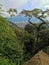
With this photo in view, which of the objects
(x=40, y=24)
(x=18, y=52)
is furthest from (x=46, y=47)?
(x=18, y=52)

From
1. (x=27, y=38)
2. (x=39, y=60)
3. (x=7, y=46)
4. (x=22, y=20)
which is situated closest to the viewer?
(x=7, y=46)

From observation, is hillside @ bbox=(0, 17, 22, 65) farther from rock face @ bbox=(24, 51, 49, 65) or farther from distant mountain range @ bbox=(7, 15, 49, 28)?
distant mountain range @ bbox=(7, 15, 49, 28)

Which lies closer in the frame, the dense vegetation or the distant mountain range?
the dense vegetation

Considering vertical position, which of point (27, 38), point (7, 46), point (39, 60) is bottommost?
point (27, 38)

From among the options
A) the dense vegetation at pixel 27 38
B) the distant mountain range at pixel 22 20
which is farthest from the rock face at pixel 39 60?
the distant mountain range at pixel 22 20

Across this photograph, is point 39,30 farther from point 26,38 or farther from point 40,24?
point 26,38

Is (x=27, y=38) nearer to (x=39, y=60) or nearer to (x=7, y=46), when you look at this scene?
(x=39, y=60)

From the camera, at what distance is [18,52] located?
732cm

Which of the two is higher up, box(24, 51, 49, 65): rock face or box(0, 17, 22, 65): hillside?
box(0, 17, 22, 65): hillside

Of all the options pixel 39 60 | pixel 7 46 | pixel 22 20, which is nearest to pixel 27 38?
pixel 22 20

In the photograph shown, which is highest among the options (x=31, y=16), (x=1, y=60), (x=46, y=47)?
(x=1, y=60)

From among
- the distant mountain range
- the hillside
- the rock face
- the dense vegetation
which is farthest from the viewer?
the distant mountain range

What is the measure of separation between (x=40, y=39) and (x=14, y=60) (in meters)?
8.09

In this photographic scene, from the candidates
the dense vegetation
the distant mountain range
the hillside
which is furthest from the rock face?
the distant mountain range
